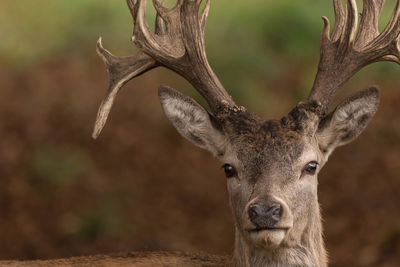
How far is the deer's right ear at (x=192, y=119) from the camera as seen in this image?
304 inches

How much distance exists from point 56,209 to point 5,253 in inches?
48.8

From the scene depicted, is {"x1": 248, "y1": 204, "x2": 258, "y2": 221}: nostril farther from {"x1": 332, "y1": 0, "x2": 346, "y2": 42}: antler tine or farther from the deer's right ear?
{"x1": 332, "y1": 0, "x2": 346, "y2": 42}: antler tine

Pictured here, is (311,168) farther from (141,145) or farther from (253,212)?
(141,145)

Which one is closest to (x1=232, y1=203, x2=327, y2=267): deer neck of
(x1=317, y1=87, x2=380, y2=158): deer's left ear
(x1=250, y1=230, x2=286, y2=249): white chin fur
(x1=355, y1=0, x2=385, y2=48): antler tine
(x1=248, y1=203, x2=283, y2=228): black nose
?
(x1=250, y1=230, x2=286, y2=249): white chin fur

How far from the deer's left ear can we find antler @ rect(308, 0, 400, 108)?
15 centimetres

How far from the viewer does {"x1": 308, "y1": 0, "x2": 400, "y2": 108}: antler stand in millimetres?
7695

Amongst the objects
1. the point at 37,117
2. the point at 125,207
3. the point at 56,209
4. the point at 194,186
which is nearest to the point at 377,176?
the point at 194,186

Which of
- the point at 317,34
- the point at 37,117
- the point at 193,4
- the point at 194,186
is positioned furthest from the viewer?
the point at 317,34

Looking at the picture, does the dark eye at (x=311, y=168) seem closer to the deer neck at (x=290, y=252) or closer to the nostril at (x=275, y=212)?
the deer neck at (x=290, y=252)

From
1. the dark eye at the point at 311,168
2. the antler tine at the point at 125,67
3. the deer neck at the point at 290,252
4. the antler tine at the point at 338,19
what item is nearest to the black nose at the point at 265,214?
the deer neck at the point at 290,252

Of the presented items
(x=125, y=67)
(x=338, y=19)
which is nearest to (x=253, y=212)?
(x=125, y=67)

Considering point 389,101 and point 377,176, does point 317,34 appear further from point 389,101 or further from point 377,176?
point 377,176

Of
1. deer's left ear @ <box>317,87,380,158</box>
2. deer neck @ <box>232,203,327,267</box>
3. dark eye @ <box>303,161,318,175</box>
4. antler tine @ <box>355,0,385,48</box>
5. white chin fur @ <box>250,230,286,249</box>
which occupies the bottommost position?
deer neck @ <box>232,203,327,267</box>

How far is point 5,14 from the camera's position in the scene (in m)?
20.2
